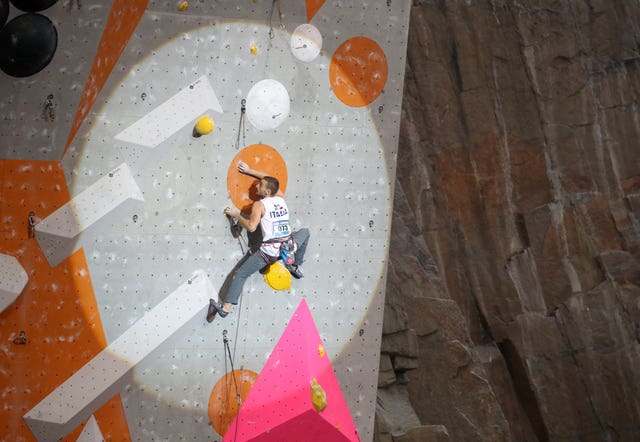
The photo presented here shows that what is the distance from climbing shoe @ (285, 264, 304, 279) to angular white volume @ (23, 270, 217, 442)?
58cm

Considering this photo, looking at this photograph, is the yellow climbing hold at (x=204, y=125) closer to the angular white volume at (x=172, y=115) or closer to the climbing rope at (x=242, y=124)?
the angular white volume at (x=172, y=115)

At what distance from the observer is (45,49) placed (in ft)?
16.6

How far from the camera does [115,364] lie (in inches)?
215

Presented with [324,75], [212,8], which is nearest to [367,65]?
[324,75]

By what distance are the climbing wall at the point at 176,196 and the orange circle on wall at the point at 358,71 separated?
11 mm

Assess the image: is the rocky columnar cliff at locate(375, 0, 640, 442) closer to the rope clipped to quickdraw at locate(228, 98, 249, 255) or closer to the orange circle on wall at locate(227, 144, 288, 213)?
the orange circle on wall at locate(227, 144, 288, 213)

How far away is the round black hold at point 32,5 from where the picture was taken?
5.00 meters

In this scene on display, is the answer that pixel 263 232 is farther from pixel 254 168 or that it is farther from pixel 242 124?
pixel 242 124

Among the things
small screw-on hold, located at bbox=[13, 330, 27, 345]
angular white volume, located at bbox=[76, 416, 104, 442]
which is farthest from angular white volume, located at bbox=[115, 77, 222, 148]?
angular white volume, located at bbox=[76, 416, 104, 442]

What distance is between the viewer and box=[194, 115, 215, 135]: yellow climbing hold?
5441 mm

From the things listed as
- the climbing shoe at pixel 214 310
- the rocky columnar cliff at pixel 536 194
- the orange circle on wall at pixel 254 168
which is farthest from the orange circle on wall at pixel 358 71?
the rocky columnar cliff at pixel 536 194

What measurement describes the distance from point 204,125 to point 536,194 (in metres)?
5.69

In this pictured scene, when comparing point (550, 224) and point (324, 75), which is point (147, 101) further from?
point (550, 224)

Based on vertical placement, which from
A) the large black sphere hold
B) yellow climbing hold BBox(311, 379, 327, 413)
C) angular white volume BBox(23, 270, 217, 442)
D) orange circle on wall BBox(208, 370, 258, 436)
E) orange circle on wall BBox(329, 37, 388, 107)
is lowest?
yellow climbing hold BBox(311, 379, 327, 413)
